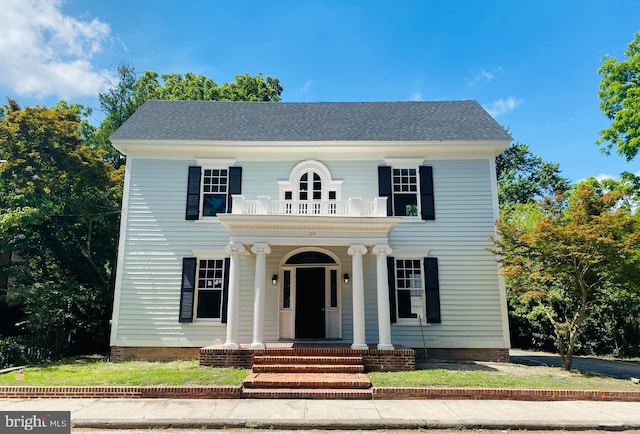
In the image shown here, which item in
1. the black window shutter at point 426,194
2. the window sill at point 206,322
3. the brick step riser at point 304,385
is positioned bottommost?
the brick step riser at point 304,385

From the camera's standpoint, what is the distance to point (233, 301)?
10.5 metres

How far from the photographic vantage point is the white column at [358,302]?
1016cm

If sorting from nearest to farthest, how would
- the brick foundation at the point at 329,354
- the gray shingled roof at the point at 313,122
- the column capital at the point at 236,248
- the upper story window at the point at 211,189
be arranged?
the brick foundation at the point at 329,354 → the column capital at the point at 236,248 → the upper story window at the point at 211,189 → the gray shingled roof at the point at 313,122

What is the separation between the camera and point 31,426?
5.97 m

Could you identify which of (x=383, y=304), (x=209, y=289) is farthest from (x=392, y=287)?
(x=209, y=289)

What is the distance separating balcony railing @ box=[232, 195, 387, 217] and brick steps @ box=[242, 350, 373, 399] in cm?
392

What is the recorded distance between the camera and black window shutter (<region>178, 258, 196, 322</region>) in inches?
470

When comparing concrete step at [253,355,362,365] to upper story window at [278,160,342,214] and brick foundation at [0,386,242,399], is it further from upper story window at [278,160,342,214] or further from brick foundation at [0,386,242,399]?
upper story window at [278,160,342,214]

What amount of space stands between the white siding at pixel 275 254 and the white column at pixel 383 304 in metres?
1.62

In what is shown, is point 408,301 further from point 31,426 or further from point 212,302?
point 31,426

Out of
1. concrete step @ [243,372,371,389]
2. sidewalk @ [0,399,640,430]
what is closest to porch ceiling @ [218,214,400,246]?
concrete step @ [243,372,371,389]

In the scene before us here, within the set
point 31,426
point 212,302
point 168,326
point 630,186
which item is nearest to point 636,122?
point 630,186

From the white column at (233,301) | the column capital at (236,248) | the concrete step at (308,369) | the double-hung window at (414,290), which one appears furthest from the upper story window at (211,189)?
the double-hung window at (414,290)

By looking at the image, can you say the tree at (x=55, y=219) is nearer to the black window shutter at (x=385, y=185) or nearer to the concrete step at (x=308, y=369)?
the concrete step at (x=308, y=369)
